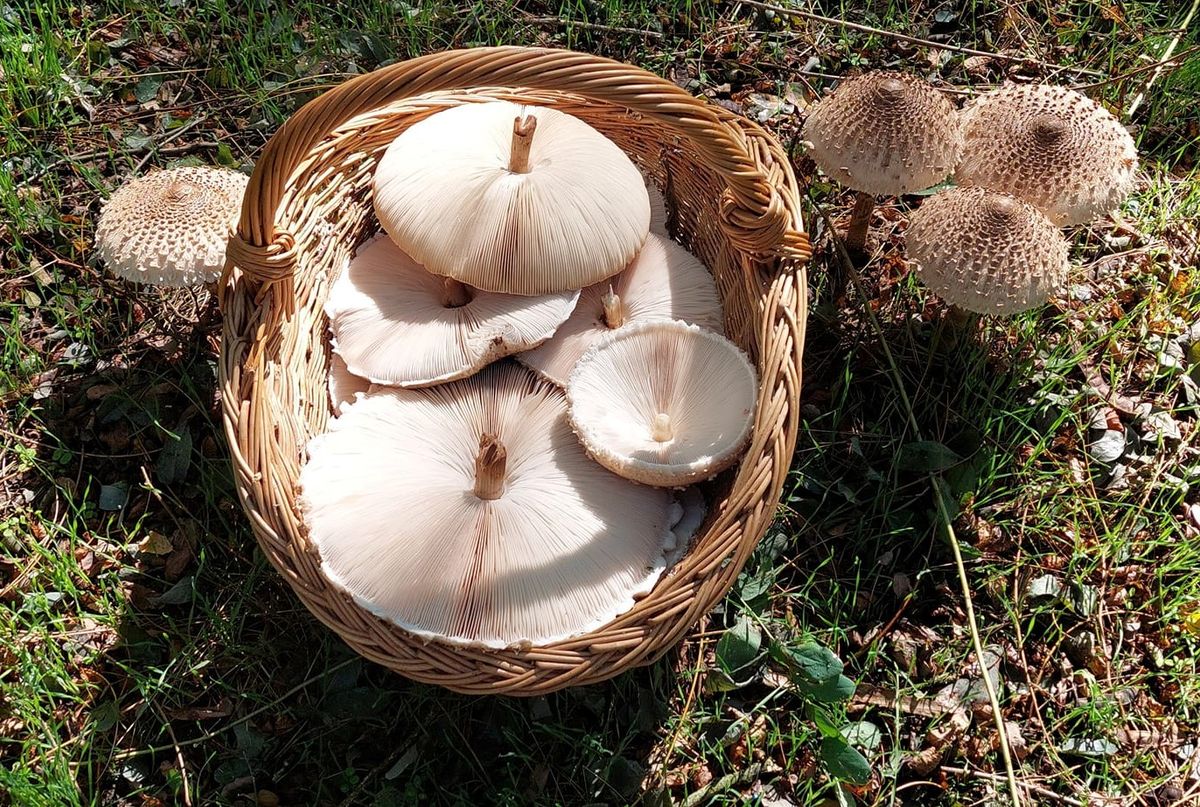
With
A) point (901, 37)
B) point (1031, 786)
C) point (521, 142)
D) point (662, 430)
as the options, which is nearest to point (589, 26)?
point (901, 37)

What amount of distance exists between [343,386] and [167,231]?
621mm

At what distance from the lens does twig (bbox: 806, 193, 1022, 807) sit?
2.49 metres

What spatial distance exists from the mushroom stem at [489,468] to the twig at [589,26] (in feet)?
7.17

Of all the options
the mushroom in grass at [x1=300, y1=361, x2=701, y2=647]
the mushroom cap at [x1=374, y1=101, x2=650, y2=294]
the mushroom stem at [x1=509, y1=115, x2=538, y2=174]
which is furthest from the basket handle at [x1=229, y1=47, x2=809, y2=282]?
the mushroom in grass at [x1=300, y1=361, x2=701, y2=647]

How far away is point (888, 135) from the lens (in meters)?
2.59

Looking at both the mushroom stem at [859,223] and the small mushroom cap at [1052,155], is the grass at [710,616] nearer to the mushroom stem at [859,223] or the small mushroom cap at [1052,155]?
the mushroom stem at [859,223]

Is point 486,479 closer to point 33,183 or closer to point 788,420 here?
point 788,420

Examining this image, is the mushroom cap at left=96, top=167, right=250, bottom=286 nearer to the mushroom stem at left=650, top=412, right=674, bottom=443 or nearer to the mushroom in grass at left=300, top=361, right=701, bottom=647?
the mushroom in grass at left=300, top=361, right=701, bottom=647

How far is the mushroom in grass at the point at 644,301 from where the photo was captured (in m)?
2.53

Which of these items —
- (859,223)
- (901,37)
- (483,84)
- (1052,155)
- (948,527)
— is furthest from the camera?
(901,37)

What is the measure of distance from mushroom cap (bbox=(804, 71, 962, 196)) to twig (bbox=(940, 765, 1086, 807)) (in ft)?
5.30

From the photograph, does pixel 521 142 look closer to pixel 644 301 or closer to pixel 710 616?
pixel 644 301

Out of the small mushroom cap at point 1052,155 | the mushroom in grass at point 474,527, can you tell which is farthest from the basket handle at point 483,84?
the small mushroom cap at point 1052,155

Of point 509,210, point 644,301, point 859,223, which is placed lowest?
point 644,301
